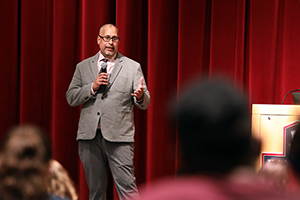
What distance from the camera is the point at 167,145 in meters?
3.64

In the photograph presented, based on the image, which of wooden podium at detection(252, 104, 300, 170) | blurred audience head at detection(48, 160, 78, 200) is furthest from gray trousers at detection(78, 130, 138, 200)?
blurred audience head at detection(48, 160, 78, 200)

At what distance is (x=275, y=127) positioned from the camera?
2381 millimetres

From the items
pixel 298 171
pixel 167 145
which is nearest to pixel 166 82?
pixel 167 145

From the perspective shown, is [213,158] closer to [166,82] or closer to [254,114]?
[254,114]

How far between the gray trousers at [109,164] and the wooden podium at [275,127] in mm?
883

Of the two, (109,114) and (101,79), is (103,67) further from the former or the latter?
(109,114)

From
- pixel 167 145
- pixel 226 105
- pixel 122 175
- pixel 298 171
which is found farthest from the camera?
pixel 167 145

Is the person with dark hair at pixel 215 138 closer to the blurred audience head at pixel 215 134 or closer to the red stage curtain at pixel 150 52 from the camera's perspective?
the blurred audience head at pixel 215 134

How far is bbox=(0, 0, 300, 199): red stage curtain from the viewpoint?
3.50 meters

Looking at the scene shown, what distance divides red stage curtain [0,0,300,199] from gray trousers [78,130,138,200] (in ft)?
2.39

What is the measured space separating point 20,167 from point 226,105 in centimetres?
46

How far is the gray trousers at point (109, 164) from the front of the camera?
2.78 meters

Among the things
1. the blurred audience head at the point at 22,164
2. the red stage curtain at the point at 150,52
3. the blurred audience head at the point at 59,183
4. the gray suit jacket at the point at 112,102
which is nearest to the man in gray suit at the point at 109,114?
the gray suit jacket at the point at 112,102

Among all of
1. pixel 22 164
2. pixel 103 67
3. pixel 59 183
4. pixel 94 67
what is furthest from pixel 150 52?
pixel 22 164
